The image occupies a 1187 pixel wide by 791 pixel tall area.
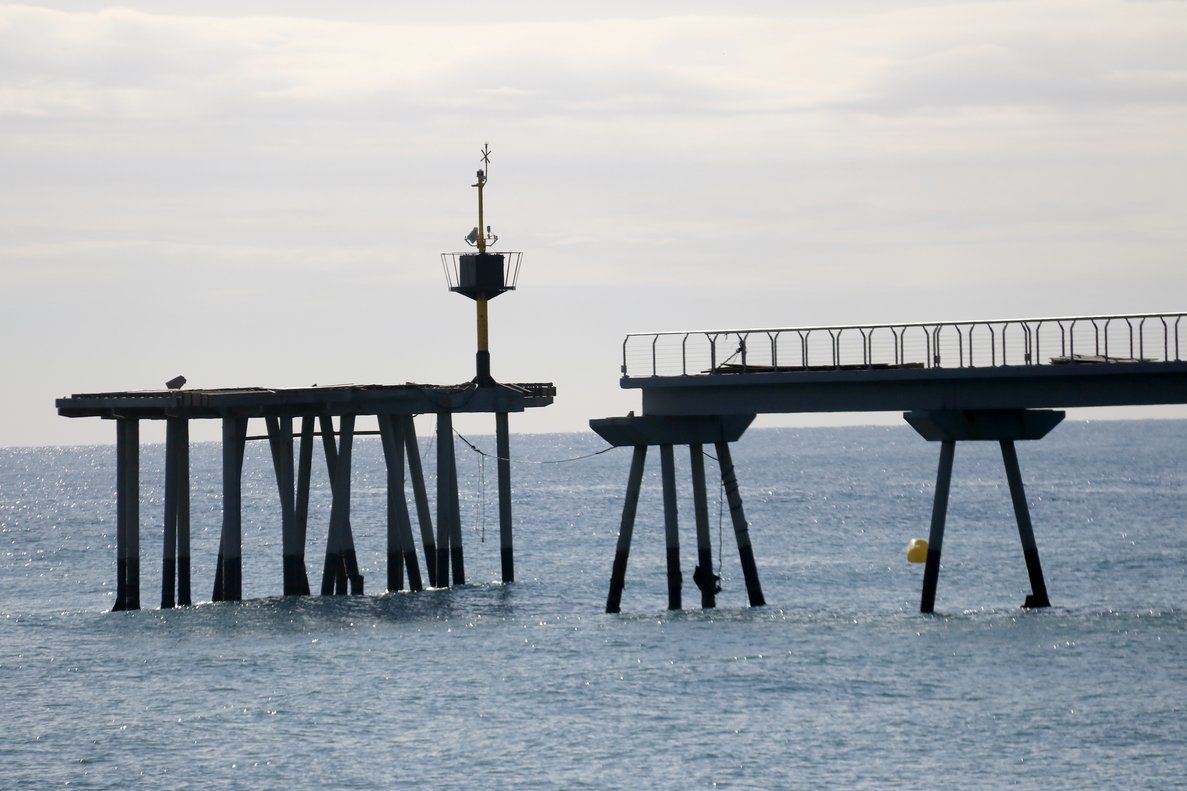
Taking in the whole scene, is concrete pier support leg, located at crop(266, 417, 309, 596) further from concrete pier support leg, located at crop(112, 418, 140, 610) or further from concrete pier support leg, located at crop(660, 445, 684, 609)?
concrete pier support leg, located at crop(660, 445, 684, 609)

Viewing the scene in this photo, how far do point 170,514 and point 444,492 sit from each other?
7.83 m

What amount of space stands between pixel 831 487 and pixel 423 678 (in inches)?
5154

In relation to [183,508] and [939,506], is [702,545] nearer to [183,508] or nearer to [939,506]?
[939,506]

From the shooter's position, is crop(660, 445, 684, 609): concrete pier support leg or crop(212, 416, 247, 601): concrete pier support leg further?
crop(212, 416, 247, 601): concrete pier support leg

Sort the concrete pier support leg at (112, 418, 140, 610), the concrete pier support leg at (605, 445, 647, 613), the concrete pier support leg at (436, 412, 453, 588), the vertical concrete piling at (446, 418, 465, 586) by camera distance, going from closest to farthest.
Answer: the concrete pier support leg at (605, 445, 647, 613)
the concrete pier support leg at (112, 418, 140, 610)
the concrete pier support leg at (436, 412, 453, 588)
the vertical concrete piling at (446, 418, 465, 586)

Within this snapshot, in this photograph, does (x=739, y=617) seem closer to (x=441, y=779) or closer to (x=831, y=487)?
(x=441, y=779)

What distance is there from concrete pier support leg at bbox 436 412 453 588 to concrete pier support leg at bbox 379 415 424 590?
3.55 ft

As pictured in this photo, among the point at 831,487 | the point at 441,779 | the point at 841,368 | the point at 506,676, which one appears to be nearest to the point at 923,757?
the point at 441,779

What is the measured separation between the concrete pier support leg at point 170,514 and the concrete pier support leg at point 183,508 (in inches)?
4.5

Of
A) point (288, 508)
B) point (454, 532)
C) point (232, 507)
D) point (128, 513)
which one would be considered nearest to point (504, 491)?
point (454, 532)

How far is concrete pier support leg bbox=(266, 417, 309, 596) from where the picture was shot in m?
54.4

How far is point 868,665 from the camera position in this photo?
143 feet

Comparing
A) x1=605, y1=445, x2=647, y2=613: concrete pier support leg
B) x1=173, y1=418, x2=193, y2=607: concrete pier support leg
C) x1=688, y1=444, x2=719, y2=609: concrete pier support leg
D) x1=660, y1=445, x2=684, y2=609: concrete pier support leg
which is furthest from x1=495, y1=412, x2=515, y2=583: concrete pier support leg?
x1=173, y1=418, x2=193, y2=607: concrete pier support leg

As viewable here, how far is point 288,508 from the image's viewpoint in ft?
179
